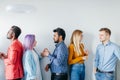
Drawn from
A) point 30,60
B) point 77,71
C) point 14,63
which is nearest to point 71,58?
point 77,71

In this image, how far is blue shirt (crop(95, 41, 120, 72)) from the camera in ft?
12.5

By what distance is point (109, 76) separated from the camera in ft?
12.5

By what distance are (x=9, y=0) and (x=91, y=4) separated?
4.36 feet

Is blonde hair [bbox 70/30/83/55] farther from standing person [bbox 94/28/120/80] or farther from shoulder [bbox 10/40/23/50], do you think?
shoulder [bbox 10/40/23/50]

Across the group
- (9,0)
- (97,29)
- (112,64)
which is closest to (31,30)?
(9,0)

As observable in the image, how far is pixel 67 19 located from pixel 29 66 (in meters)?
1.07

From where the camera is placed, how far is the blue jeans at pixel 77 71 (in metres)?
3.95

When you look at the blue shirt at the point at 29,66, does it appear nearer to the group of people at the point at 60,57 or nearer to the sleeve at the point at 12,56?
the group of people at the point at 60,57

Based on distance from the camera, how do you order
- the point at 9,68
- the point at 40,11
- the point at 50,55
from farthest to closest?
the point at 40,11 → the point at 50,55 → the point at 9,68

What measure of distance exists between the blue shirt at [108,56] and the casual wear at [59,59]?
0.54 meters

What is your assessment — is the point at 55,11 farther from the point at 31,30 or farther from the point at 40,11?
the point at 31,30

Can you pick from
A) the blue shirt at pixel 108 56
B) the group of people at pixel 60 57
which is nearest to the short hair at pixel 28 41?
the group of people at pixel 60 57

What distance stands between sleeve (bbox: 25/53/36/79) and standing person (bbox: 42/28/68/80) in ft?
0.98

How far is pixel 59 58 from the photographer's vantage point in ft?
12.3
